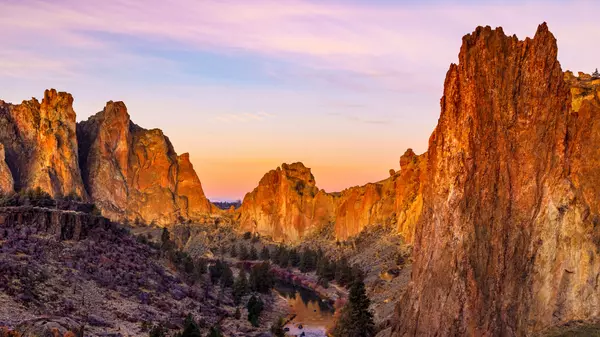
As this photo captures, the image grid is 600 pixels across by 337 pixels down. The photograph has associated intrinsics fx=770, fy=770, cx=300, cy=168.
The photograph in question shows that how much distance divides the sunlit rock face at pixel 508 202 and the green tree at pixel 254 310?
31271 millimetres

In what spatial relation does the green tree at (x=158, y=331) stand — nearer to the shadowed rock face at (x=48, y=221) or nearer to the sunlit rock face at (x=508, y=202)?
the shadowed rock face at (x=48, y=221)

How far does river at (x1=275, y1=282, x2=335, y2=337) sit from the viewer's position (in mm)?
100481

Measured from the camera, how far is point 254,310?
97562mm

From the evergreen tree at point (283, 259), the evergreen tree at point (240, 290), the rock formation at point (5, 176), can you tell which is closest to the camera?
the evergreen tree at point (240, 290)

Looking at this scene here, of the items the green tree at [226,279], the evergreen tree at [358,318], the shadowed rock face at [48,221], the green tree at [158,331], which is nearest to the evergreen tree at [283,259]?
the green tree at [226,279]

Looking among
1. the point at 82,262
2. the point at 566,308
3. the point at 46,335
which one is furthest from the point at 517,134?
the point at 82,262

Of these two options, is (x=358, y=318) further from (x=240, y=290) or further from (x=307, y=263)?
(x=307, y=263)

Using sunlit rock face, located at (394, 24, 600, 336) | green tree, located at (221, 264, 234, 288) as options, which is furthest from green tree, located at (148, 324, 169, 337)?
green tree, located at (221, 264, 234, 288)

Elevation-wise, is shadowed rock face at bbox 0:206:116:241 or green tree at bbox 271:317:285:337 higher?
shadowed rock face at bbox 0:206:116:241

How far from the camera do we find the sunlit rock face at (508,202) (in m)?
60.8

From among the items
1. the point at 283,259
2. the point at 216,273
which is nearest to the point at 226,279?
the point at 216,273

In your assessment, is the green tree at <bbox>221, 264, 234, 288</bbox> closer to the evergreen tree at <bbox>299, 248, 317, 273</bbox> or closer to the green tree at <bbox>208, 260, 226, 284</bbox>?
the green tree at <bbox>208, 260, 226, 284</bbox>

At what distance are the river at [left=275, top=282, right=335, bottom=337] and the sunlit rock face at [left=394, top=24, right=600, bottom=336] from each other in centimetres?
3490

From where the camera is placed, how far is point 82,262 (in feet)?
277
